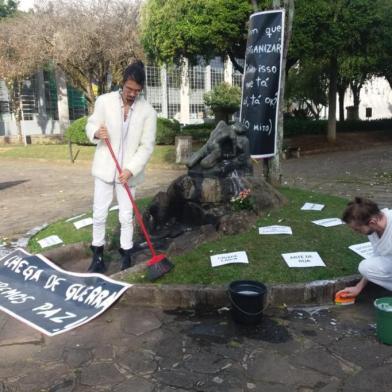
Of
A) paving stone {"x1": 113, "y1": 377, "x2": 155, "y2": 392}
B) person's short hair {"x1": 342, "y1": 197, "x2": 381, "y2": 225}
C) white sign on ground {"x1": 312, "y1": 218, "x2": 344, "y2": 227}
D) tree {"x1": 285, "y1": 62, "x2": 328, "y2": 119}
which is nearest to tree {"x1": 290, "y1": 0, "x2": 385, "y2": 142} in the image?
tree {"x1": 285, "y1": 62, "x2": 328, "y2": 119}

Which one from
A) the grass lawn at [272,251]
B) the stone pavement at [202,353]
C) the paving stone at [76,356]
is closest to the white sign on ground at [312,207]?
the grass lawn at [272,251]

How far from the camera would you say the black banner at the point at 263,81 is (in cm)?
707

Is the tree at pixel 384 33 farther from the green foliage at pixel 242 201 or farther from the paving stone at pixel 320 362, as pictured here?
the paving stone at pixel 320 362

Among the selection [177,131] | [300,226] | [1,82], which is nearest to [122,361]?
[300,226]

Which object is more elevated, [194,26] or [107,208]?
[194,26]

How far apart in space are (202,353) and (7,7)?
1278 inches

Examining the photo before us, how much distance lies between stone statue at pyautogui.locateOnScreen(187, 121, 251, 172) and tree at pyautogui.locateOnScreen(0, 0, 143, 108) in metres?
15.6

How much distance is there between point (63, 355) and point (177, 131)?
16389 mm

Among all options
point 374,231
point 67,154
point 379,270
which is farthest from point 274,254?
point 67,154

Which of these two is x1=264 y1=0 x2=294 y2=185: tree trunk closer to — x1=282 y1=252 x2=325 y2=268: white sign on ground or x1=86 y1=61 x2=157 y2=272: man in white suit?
x1=282 y1=252 x2=325 y2=268: white sign on ground

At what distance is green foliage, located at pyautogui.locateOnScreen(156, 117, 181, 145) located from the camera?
18703 millimetres

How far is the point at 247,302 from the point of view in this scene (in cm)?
369

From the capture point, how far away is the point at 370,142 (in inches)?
792

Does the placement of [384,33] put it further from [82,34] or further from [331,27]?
[82,34]
